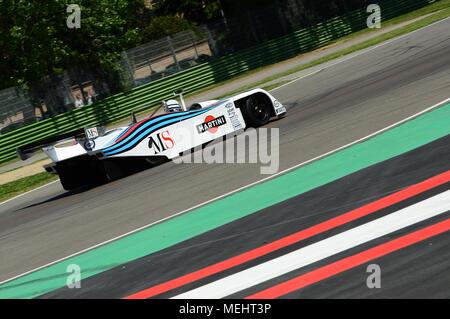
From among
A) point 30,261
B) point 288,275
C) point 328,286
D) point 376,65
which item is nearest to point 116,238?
point 30,261

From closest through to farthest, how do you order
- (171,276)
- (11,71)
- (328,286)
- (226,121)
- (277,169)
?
1. (328,286)
2. (171,276)
3. (277,169)
4. (226,121)
5. (11,71)

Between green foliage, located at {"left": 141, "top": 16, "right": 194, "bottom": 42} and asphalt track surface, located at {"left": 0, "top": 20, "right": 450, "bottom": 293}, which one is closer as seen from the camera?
asphalt track surface, located at {"left": 0, "top": 20, "right": 450, "bottom": 293}

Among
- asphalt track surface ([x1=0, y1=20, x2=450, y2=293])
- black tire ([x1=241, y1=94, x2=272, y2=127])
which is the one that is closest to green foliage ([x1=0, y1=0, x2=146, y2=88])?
asphalt track surface ([x1=0, y1=20, x2=450, y2=293])

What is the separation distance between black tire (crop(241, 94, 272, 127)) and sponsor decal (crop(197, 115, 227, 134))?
23.6 inches

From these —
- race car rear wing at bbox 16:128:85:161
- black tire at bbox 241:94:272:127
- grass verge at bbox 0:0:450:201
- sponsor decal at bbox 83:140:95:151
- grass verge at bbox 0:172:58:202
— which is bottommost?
grass verge at bbox 0:0:450:201

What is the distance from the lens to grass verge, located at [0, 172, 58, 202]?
15461mm

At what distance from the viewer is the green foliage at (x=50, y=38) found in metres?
31.1

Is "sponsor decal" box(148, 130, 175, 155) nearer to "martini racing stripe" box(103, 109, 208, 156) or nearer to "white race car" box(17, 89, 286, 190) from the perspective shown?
"white race car" box(17, 89, 286, 190)

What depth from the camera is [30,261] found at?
8.62 meters

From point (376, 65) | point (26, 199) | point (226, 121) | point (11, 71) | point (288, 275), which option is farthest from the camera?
point (11, 71)

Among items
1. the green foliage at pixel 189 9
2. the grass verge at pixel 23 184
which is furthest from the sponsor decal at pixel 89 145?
the green foliage at pixel 189 9

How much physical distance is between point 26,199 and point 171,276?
313 inches

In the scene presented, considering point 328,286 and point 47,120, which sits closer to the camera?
point 328,286
